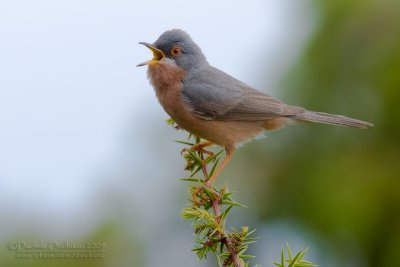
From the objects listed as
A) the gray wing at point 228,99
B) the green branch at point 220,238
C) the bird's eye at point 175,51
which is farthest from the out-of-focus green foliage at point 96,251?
the bird's eye at point 175,51

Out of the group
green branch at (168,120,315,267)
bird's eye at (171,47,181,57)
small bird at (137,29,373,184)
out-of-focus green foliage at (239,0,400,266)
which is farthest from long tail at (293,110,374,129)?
green branch at (168,120,315,267)

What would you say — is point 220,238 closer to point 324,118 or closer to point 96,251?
point 96,251

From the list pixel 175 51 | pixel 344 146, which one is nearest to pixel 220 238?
pixel 175 51

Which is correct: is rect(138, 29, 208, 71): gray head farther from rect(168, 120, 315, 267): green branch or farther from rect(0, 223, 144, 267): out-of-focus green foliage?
rect(168, 120, 315, 267): green branch

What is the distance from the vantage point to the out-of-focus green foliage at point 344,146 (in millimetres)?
5855

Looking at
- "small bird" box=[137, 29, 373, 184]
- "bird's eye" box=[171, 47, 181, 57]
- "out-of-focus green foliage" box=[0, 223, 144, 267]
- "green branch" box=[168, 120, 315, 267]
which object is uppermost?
"bird's eye" box=[171, 47, 181, 57]

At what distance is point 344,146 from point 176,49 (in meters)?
2.18

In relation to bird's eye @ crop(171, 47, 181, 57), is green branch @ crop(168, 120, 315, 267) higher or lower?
lower

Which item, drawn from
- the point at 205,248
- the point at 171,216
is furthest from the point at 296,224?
the point at 205,248

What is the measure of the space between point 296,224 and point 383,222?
2.77 ft

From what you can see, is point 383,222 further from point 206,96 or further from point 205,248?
point 205,248

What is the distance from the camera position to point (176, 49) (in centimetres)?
531

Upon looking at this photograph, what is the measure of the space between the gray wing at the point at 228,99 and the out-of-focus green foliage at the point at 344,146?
3.46ft

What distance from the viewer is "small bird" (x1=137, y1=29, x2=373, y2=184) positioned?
16.9 ft
